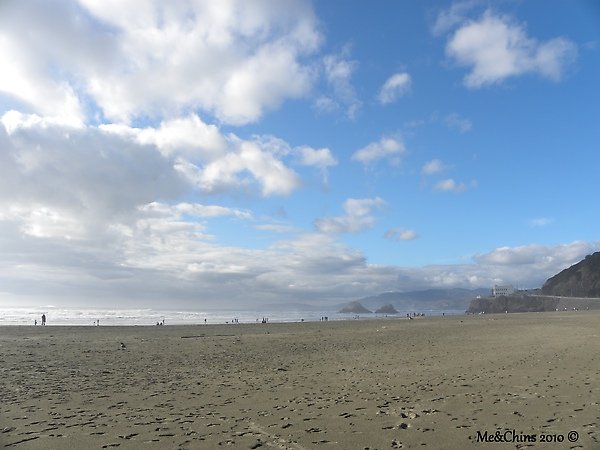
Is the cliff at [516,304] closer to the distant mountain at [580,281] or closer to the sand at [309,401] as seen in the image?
the distant mountain at [580,281]

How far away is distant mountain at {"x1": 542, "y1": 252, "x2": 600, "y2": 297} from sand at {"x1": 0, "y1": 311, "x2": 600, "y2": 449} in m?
153

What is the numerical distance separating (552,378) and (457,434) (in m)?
6.28

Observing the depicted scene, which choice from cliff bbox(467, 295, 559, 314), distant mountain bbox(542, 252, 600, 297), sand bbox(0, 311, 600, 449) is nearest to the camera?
sand bbox(0, 311, 600, 449)

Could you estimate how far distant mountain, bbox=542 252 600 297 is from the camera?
144875 mm

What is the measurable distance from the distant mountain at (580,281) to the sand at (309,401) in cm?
15307

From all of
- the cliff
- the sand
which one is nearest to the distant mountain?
the cliff

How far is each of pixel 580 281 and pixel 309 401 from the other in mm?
172069

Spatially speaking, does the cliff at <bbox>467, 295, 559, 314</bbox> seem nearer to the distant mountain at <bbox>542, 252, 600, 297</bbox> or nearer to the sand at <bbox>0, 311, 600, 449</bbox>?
the distant mountain at <bbox>542, 252, 600, 297</bbox>

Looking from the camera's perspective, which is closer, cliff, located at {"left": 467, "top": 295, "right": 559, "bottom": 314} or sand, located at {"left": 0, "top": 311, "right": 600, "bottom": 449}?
sand, located at {"left": 0, "top": 311, "right": 600, "bottom": 449}

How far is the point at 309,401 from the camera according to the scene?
10.5 meters

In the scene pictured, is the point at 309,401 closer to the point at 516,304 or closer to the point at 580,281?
the point at 516,304

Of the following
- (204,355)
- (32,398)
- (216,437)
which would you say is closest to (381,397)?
(216,437)

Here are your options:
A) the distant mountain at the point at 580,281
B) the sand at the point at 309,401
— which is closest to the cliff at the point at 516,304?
the distant mountain at the point at 580,281

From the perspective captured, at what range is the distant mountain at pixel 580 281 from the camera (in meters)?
145
